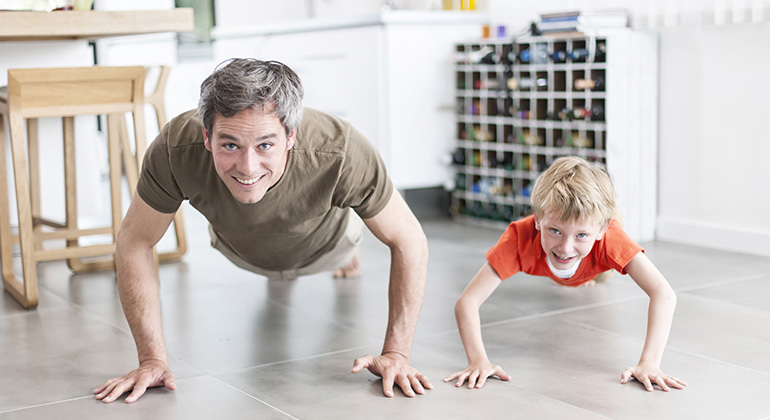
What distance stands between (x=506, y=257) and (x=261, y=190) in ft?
2.14

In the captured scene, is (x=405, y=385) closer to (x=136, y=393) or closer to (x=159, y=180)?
(x=136, y=393)

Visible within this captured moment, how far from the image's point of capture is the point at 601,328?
244 cm

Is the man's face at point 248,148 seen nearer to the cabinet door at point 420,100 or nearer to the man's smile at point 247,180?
the man's smile at point 247,180

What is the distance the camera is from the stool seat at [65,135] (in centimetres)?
272

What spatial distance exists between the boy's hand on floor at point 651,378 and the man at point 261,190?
44 cm

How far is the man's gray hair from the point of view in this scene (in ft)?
5.64

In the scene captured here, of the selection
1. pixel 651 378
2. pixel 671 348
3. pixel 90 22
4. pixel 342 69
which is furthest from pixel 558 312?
pixel 342 69

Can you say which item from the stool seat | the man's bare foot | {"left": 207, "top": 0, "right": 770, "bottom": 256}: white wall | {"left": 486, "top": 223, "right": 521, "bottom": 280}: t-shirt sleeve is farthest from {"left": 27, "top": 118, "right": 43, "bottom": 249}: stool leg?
{"left": 207, "top": 0, "right": 770, "bottom": 256}: white wall

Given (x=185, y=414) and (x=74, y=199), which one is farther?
(x=74, y=199)

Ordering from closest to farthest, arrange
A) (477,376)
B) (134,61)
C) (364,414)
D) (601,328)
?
(364,414) < (477,376) < (601,328) < (134,61)

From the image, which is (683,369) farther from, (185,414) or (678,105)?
(678,105)

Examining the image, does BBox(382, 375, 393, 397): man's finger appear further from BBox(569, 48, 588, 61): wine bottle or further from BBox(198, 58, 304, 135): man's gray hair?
BBox(569, 48, 588, 61): wine bottle

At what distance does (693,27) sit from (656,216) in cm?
78

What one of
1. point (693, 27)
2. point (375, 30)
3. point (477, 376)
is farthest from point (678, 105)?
point (477, 376)
